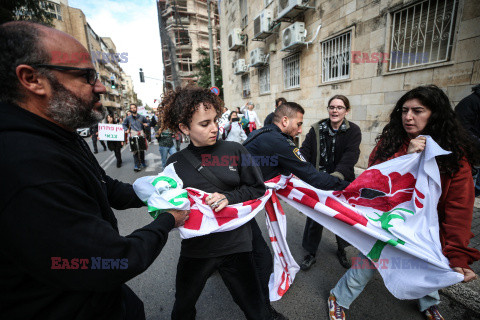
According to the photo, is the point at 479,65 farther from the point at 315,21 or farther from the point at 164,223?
the point at 164,223

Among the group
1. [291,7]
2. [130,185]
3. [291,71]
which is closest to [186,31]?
[291,71]

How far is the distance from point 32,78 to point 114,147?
8.03 metres

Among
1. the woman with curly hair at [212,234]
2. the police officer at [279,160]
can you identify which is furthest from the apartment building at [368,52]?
the woman with curly hair at [212,234]

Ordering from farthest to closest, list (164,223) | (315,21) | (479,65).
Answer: (315,21), (479,65), (164,223)

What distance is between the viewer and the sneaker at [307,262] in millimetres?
2711

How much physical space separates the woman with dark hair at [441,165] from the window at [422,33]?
386 centimetres

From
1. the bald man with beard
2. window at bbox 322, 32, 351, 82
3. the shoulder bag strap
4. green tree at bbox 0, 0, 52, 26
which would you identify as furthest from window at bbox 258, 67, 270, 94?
the bald man with beard

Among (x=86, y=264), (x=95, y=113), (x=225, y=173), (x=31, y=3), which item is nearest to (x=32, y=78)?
(x=95, y=113)

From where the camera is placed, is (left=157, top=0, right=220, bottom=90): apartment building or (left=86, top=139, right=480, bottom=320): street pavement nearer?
(left=86, top=139, right=480, bottom=320): street pavement

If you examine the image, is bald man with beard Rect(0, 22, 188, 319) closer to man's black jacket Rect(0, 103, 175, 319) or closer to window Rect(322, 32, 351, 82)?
man's black jacket Rect(0, 103, 175, 319)

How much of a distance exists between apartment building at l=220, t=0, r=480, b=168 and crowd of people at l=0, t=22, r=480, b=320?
10.8 feet

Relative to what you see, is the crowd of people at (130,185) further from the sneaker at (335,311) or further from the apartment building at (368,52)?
the apartment building at (368,52)

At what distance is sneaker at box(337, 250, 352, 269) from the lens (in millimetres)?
2707

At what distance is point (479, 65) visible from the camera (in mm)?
3854
